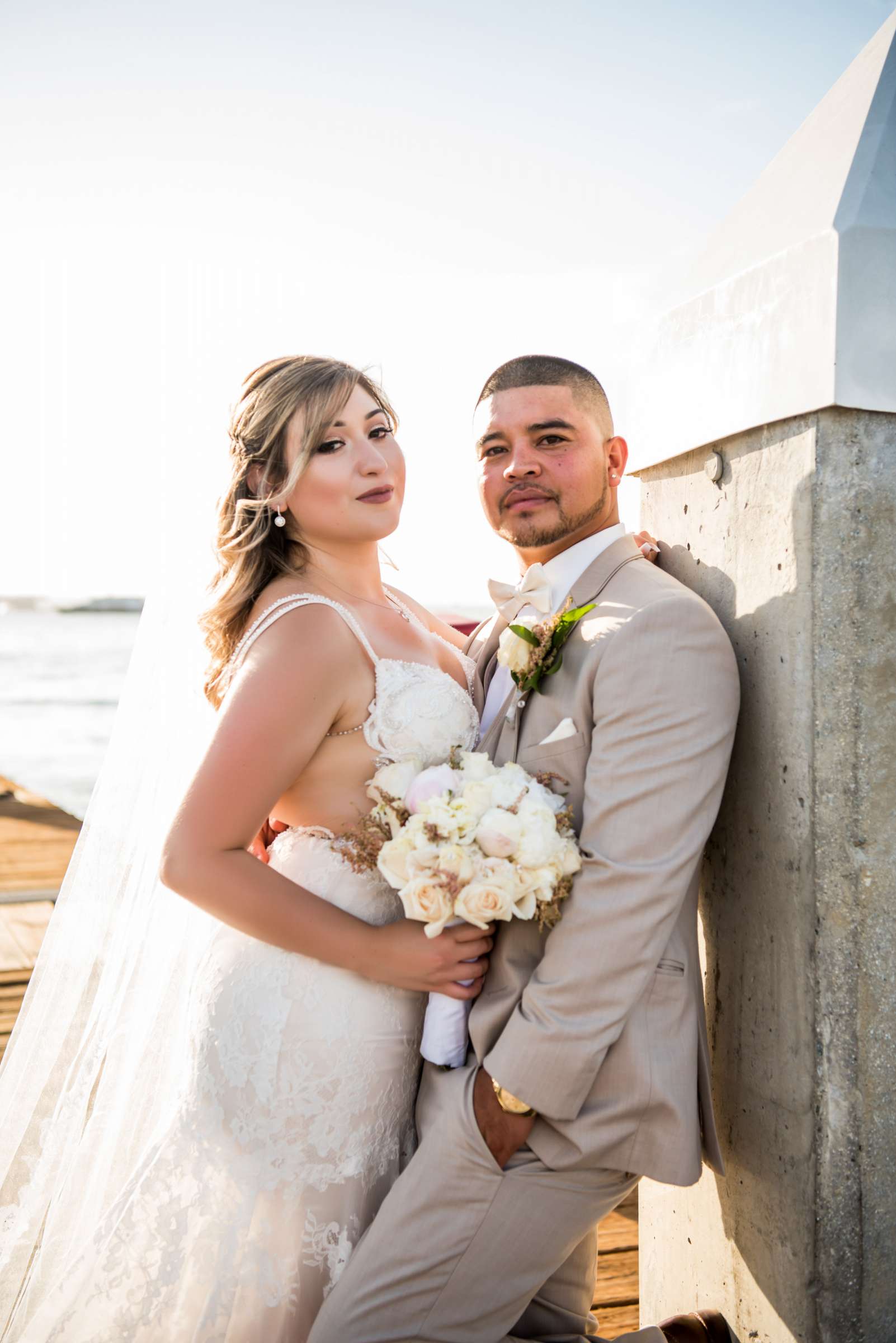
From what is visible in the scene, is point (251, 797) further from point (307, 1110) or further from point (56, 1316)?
point (56, 1316)

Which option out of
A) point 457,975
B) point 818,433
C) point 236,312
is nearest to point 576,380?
point 818,433

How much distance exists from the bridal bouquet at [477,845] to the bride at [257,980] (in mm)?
264

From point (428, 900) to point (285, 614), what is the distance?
875mm

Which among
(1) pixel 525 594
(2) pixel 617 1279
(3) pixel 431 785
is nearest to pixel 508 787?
(3) pixel 431 785

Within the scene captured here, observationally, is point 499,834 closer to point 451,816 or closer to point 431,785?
point 451,816

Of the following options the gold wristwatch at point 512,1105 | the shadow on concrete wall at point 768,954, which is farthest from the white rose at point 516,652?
the gold wristwatch at point 512,1105

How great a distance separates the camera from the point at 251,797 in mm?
2201

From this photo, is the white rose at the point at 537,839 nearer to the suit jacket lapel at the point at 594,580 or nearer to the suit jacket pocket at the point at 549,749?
the suit jacket pocket at the point at 549,749

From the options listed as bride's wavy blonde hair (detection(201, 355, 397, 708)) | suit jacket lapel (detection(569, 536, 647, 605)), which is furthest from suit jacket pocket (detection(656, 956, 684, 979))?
bride's wavy blonde hair (detection(201, 355, 397, 708))

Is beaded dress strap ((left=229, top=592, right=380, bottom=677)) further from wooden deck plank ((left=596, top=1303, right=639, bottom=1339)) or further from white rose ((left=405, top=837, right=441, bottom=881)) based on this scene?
wooden deck plank ((left=596, top=1303, right=639, bottom=1339))

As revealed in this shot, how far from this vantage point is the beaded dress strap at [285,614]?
7.88 ft

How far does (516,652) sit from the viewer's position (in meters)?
2.20

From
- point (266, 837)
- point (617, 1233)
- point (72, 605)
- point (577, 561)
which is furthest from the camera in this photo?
point (72, 605)

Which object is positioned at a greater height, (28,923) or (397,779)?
(397,779)
